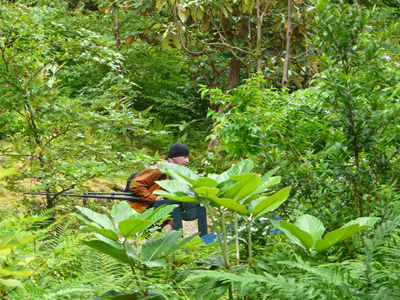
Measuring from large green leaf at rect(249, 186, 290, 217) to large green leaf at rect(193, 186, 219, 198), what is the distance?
18 centimetres

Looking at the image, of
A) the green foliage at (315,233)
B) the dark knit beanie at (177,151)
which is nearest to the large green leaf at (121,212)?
the green foliage at (315,233)

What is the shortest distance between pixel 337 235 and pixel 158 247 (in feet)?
1.77

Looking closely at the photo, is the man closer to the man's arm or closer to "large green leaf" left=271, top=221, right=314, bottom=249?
the man's arm

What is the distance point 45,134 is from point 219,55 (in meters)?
5.68

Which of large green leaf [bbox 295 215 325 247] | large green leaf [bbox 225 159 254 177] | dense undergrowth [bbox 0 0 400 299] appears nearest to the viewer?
dense undergrowth [bbox 0 0 400 299]

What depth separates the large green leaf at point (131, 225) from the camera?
4.27ft

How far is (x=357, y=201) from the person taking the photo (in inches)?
76.2

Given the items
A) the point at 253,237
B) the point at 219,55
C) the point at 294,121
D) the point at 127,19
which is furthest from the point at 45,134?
the point at 127,19

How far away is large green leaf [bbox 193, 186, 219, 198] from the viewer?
4.38 feet

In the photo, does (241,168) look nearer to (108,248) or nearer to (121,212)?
(121,212)

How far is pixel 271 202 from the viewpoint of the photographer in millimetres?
1449

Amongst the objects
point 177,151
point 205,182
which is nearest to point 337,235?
point 205,182

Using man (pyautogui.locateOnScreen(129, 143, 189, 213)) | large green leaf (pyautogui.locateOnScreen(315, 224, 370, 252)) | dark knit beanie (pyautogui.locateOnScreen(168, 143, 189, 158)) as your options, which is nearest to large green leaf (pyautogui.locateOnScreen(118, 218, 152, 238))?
large green leaf (pyautogui.locateOnScreen(315, 224, 370, 252))

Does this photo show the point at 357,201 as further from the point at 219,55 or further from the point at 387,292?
the point at 219,55
